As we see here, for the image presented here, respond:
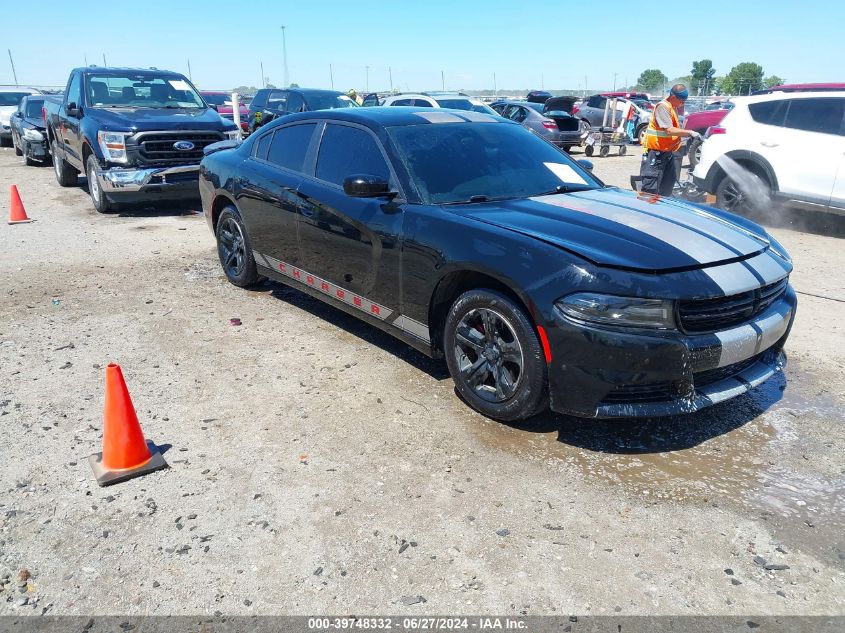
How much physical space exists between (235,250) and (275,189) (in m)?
1.22

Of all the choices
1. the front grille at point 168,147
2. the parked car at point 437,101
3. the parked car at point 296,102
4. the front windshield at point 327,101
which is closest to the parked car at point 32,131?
the parked car at point 296,102

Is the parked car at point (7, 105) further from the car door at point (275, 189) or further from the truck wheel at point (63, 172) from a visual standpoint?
the car door at point (275, 189)

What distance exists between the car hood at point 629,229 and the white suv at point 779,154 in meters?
5.53

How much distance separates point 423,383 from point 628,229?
1637mm

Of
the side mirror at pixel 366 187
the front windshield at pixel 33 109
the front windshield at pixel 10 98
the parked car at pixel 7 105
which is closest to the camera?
the side mirror at pixel 366 187

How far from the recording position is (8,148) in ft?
71.4

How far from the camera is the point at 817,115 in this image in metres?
8.72

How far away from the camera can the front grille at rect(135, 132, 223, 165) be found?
9.19 m

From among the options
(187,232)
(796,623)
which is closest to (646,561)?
(796,623)

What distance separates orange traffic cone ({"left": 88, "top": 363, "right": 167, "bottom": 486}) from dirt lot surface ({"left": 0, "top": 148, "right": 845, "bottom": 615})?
83 millimetres

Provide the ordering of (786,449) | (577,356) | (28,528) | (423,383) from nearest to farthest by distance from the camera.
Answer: (28,528), (577,356), (786,449), (423,383)

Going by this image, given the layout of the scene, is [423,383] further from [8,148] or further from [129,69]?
[8,148]

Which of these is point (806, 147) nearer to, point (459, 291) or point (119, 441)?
point (459, 291)

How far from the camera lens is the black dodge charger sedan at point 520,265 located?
3129 mm
